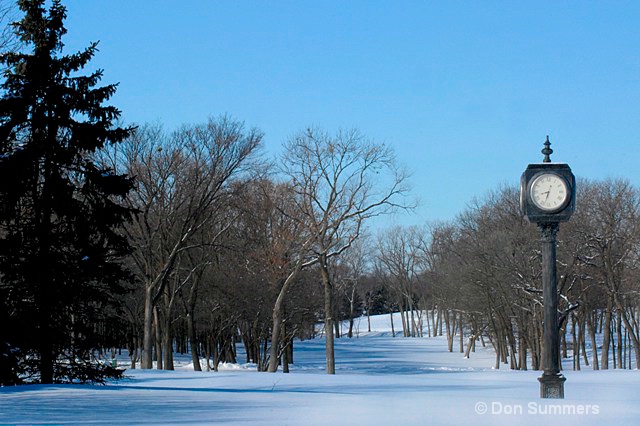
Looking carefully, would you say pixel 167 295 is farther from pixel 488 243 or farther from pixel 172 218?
pixel 488 243

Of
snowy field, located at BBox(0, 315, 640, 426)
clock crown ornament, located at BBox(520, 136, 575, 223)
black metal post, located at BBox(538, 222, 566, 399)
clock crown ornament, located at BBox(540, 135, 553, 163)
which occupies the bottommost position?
snowy field, located at BBox(0, 315, 640, 426)

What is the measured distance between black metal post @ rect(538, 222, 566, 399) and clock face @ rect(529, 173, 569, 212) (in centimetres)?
35

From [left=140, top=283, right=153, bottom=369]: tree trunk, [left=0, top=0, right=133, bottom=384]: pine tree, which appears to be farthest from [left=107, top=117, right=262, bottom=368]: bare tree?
[left=0, top=0, right=133, bottom=384]: pine tree

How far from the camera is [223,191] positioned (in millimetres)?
39688

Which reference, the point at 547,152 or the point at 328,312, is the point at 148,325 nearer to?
the point at 328,312

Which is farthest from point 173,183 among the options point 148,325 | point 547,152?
point 547,152

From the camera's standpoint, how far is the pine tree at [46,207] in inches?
768

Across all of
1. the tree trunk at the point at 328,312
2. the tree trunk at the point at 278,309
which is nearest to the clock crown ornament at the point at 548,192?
the tree trunk at the point at 328,312

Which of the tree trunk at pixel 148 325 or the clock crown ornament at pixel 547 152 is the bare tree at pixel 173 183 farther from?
the clock crown ornament at pixel 547 152

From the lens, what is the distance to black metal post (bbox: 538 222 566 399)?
14.3m

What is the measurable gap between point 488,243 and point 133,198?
2622 centimetres

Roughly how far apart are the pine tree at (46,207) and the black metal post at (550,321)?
38.3 ft

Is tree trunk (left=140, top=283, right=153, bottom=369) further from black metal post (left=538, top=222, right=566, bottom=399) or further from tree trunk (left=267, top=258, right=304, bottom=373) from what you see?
black metal post (left=538, top=222, right=566, bottom=399)

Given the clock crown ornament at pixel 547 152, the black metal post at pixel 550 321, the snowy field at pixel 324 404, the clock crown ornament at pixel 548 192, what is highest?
the clock crown ornament at pixel 547 152
